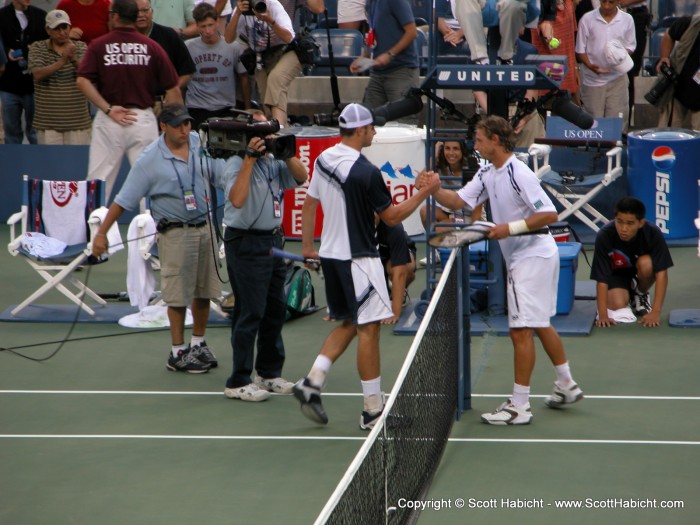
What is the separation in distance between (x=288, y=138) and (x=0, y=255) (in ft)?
21.8

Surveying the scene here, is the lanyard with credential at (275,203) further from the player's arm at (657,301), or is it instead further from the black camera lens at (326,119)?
the player's arm at (657,301)

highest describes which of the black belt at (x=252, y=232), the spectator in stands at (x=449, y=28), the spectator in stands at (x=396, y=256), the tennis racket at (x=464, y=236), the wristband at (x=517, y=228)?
the spectator in stands at (x=449, y=28)

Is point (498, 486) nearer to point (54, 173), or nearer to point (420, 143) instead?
point (420, 143)

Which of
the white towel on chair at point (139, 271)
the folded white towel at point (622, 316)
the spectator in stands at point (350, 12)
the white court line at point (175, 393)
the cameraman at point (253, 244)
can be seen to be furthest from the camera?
the spectator in stands at point (350, 12)

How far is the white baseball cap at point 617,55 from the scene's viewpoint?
49.2 ft

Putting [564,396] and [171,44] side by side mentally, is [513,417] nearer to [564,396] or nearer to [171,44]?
[564,396]

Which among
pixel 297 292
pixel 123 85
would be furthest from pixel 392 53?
pixel 297 292

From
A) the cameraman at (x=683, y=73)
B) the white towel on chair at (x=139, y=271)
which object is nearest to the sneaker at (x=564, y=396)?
the white towel on chair at (x=139, y=271)

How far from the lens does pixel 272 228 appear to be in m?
8.58

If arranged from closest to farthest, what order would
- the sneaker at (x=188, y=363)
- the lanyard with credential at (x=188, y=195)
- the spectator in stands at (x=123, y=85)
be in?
the lanyard with credential at (x=188, y=195), the sneaker at (x=188, y=363), the spectator in stands at (x=123, y=85)

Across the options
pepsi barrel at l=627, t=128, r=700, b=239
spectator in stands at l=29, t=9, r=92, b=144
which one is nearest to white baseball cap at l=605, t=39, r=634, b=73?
pepsi barrel at l=627, t=128, r=700, b=239

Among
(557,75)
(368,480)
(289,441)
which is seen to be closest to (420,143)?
(557,75)

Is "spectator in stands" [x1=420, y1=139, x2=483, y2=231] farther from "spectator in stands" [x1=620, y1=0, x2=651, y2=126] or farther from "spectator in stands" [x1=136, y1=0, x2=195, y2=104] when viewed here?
"spectator in stands" [x1=620, y1=0, x2=651, y2=126]

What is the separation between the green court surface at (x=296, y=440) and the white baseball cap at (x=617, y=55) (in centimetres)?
529
